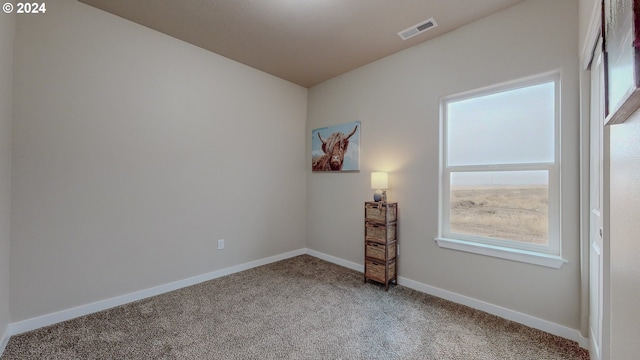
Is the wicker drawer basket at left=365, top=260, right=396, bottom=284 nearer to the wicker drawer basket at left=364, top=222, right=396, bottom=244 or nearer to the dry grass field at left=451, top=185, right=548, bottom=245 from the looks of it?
the wicker drawer basket at left=364, top=222, right=396, bottom=244

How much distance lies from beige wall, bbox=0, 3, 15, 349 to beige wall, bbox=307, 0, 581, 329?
3.03 metres

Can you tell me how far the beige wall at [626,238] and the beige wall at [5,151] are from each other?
3324 millimetres

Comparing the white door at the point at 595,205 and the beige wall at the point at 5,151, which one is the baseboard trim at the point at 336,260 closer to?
the white door at the point at 595,205

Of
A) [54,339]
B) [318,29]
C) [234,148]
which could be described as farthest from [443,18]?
[54,339]

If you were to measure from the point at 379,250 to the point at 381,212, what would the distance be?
42 centimetres

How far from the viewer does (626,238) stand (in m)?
0.86

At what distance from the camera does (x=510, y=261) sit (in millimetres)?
2123

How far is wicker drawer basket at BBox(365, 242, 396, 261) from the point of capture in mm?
2718

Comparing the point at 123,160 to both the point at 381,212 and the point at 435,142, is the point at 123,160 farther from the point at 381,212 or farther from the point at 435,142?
the point at 435,142

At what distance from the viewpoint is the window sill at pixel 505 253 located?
1.93 meters

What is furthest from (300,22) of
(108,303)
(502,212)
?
(108,303)

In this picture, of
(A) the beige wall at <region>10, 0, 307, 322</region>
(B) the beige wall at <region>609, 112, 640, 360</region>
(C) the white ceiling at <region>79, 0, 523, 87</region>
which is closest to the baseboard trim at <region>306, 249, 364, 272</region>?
(A) the beige wall at <region>10, 0, 307, 322</region>

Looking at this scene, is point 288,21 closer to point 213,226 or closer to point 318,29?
point 318,29

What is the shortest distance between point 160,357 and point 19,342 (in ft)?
3.62
